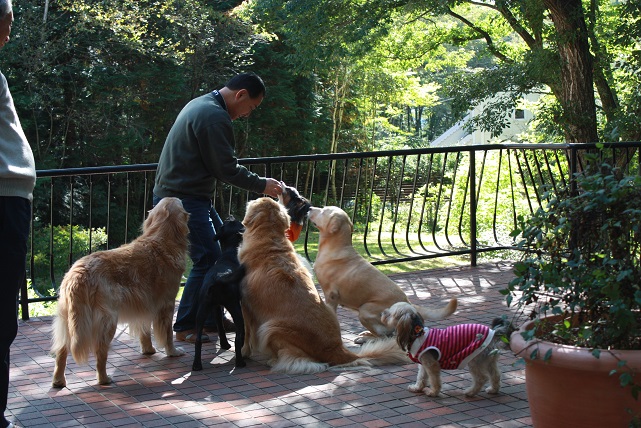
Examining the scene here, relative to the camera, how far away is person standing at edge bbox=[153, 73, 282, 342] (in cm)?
552

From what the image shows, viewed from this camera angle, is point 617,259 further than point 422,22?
No

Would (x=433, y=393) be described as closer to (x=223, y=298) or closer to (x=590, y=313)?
(x=590, y=313)

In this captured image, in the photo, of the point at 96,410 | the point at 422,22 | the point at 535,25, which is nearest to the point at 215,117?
the point at 96,410

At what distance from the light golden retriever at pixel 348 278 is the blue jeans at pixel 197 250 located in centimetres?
85

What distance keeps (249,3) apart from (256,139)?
4564 mm

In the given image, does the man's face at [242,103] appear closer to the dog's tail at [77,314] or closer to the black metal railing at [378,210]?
the dog's tail at [77,314]

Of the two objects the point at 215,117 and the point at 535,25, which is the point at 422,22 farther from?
the point at 215,117

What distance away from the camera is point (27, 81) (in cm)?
1889

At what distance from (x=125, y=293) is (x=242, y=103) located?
1801 mm

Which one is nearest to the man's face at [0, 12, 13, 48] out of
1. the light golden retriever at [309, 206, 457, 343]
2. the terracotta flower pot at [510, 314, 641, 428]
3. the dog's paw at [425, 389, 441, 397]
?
the terracotta flower pot at [510, 314, 641, 428]

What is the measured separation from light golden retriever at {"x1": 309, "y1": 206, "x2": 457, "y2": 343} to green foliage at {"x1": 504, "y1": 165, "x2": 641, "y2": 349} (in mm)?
2132

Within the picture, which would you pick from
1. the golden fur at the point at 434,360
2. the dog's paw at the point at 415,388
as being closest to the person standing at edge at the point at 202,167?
the golden fur at the point at 434,360

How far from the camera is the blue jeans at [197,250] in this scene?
227 inches

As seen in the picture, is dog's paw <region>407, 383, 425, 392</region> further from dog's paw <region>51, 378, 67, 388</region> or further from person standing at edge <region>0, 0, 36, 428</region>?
person standing at edge <region>0, 0, 36, 428</region>
